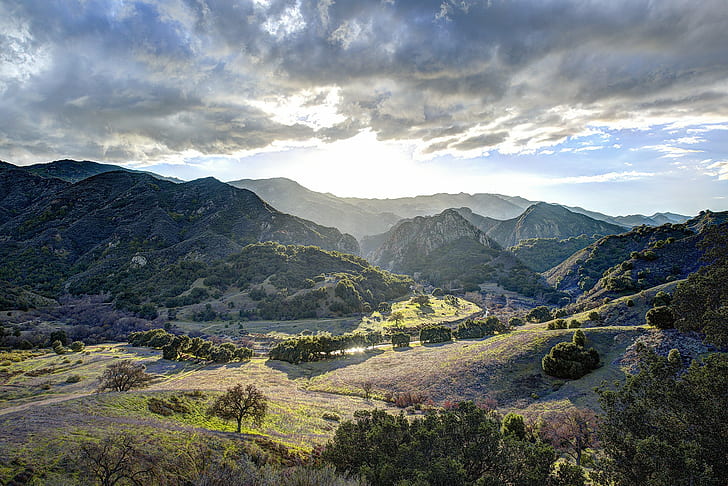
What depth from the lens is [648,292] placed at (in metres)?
47.4

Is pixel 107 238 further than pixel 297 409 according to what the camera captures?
Yes

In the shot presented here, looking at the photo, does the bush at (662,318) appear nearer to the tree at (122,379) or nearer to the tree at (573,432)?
the tree at (573,432)

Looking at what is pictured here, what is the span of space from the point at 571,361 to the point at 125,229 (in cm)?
15734

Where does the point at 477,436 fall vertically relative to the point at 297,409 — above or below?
above

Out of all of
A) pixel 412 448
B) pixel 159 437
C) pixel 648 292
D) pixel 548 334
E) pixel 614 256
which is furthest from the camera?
pixel 614 256

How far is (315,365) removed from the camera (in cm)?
5422

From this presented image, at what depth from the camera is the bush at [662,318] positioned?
31.2m

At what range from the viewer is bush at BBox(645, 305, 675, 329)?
3119 cm

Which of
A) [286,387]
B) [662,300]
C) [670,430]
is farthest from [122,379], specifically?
[662,300]

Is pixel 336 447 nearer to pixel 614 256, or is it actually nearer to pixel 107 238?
pixel 614 256

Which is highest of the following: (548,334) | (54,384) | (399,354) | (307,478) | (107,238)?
(107,238)

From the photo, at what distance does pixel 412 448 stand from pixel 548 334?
31901mm

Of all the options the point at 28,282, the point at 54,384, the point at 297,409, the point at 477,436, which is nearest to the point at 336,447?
the point at 477,436

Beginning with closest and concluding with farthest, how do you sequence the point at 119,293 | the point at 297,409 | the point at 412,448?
the point at 412,448
the point at 297,409
the point at 119,293
